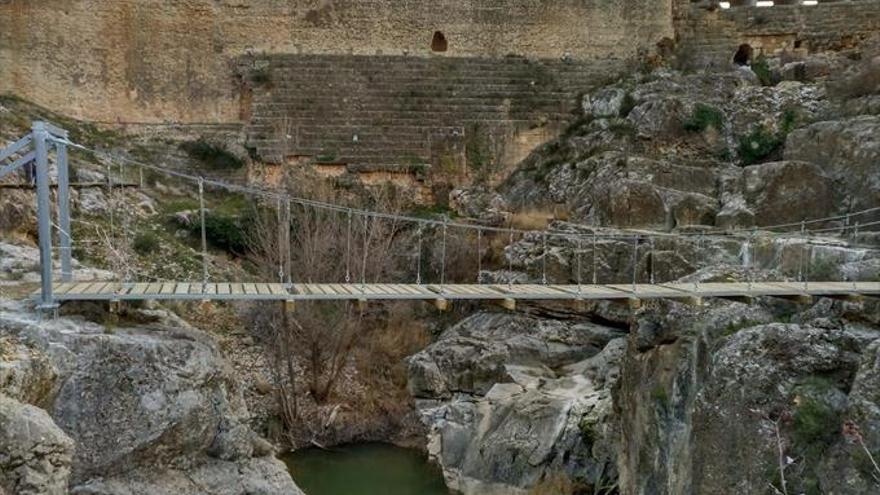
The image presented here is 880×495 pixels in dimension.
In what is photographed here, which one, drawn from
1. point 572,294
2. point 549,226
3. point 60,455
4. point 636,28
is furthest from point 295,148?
point 60,455

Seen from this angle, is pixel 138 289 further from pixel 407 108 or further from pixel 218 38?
pixel 218 38

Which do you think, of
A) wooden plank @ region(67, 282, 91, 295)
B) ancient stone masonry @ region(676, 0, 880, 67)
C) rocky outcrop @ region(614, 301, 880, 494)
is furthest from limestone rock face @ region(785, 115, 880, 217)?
wooden plank @ region(67, 282, 91, 295)

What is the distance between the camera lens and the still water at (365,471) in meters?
10.2

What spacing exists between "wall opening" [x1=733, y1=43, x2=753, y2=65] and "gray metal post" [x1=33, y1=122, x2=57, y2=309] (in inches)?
548

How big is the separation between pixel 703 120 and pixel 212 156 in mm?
8507

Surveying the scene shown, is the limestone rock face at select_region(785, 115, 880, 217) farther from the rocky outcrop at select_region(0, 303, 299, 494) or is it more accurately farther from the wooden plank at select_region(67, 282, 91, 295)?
the wooden plank at select_region(67, 282, 91, 295)

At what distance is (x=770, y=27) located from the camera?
611 inches

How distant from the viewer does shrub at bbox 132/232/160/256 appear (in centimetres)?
1189

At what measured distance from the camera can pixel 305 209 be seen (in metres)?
11.9

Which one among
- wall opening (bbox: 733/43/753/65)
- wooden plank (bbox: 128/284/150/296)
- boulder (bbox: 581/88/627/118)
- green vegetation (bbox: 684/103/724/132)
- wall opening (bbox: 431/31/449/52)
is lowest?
wooden plank (bbox: 128/284/150/296)

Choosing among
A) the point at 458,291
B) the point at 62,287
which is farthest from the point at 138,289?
the point at 458,291

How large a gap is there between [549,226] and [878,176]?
4.36 metres

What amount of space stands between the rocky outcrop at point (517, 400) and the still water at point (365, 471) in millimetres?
387

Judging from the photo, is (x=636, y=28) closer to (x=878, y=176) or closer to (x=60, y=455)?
(x=878, y=176)
